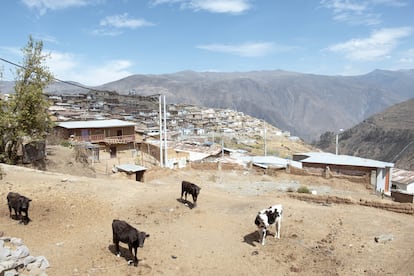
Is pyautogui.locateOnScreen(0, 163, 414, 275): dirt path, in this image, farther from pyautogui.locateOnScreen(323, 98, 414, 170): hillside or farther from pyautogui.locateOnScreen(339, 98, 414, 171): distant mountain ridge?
pyautogui.locateOnScreen(339, 98, 414, 171): distant mountain ridge

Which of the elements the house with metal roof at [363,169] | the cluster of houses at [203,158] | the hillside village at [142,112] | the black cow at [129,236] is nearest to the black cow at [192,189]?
the black cow at [129,236]

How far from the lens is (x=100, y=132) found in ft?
154

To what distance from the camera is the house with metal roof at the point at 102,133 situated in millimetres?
44625

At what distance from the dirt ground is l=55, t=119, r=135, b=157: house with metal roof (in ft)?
88.7

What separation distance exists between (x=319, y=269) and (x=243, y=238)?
3.45 meters

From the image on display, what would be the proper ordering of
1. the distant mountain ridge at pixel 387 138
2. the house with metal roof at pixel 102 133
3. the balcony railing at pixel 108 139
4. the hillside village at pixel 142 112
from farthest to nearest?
1. the distant mountain ridge at pixel 387 138
2. the hillside village at pixel 142 112
3. the balcony railing at pixel 108 139
4. the house with metal roof at pixel 102 133

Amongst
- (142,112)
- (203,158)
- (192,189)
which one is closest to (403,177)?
(203,158)

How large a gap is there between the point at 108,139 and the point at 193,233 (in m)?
36.6

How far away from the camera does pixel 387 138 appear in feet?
375

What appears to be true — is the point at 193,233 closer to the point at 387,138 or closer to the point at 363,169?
the point at 363,169

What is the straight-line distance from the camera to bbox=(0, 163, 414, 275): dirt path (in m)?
10.8

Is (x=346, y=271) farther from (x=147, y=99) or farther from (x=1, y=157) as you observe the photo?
(x=147, y=99)

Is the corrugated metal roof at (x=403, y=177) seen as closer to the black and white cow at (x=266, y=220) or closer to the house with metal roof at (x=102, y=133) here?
the black and white cow at (x=266, y=220)

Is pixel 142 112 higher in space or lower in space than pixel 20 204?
higher
